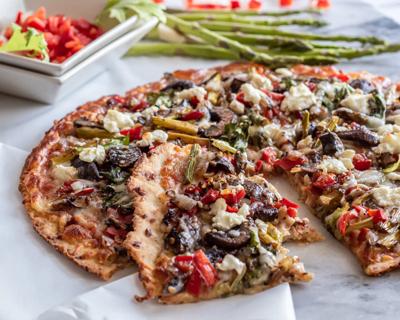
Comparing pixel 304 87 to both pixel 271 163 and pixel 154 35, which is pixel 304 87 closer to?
pixel 271 163

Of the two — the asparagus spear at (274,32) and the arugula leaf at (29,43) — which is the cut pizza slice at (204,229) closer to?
the arugula leaf at (29,43)

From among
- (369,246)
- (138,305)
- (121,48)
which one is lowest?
(138,305)

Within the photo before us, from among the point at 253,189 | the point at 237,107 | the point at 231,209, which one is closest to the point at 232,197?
the point at 231,209

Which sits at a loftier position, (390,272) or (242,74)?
(242,74)

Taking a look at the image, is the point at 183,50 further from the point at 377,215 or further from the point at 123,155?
the point at 377,215

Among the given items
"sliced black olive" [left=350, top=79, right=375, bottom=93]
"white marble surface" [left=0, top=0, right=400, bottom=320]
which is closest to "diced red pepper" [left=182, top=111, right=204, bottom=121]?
"white marble surface" [left=0, top=0, right=400, bottom=320]

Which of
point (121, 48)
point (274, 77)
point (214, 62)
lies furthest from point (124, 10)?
point (274, 77)

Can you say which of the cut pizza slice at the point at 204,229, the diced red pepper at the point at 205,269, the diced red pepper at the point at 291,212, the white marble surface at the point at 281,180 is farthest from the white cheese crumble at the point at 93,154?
the diced red pepper at the point at 291,212
